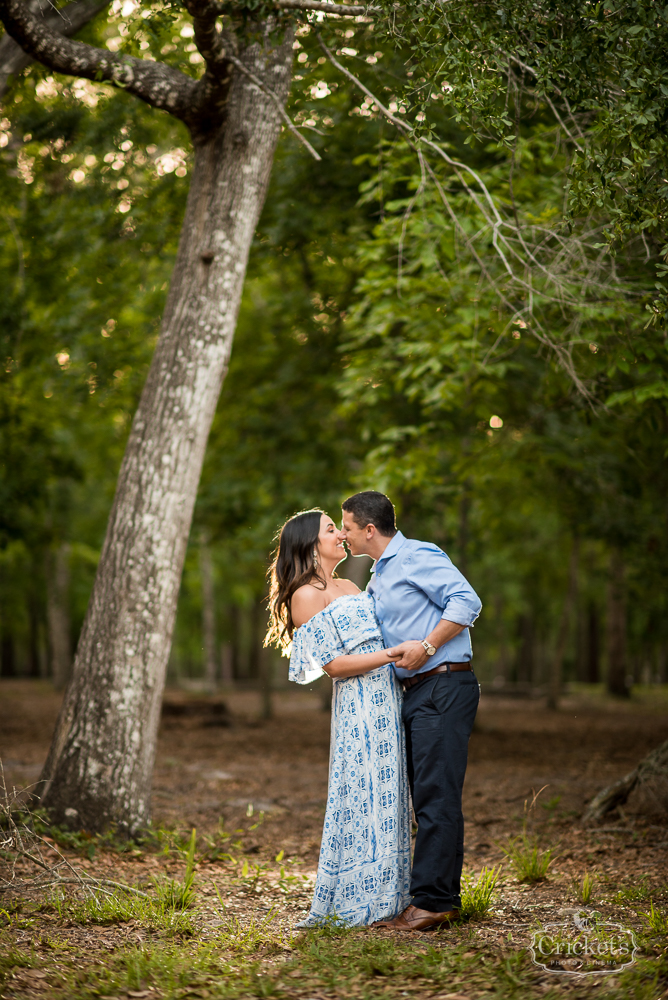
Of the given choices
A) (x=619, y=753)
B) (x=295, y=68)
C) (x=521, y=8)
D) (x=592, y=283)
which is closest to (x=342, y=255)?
(x=295, y=68)

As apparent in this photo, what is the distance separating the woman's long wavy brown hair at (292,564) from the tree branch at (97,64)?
346 cm

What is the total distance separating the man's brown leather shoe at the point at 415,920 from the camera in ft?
12.4

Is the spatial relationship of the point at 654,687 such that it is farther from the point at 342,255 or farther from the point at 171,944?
the point at 171,944

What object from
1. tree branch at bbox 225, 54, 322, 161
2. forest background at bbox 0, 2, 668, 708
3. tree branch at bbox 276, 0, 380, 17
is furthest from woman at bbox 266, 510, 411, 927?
tree branch at bbox 276, 0, 380, 17

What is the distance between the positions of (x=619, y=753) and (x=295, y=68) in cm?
903

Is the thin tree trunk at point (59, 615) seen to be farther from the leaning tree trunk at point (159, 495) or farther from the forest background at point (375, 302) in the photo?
the leaning tree trunk at point (159, 495)

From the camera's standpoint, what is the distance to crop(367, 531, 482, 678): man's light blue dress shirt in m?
3.90

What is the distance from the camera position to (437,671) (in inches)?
156

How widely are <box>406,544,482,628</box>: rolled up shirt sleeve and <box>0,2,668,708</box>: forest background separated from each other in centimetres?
174

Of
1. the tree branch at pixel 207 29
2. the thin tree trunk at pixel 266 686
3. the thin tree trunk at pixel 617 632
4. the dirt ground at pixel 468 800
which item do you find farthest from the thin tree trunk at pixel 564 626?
the tree branch at pixel 207 29

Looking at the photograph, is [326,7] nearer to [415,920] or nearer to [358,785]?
[358,785]

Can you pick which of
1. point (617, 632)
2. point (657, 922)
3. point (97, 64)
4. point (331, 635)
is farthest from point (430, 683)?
point (617, 632)

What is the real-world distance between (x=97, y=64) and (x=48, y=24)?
159 cm

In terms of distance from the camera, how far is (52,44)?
208 inches
